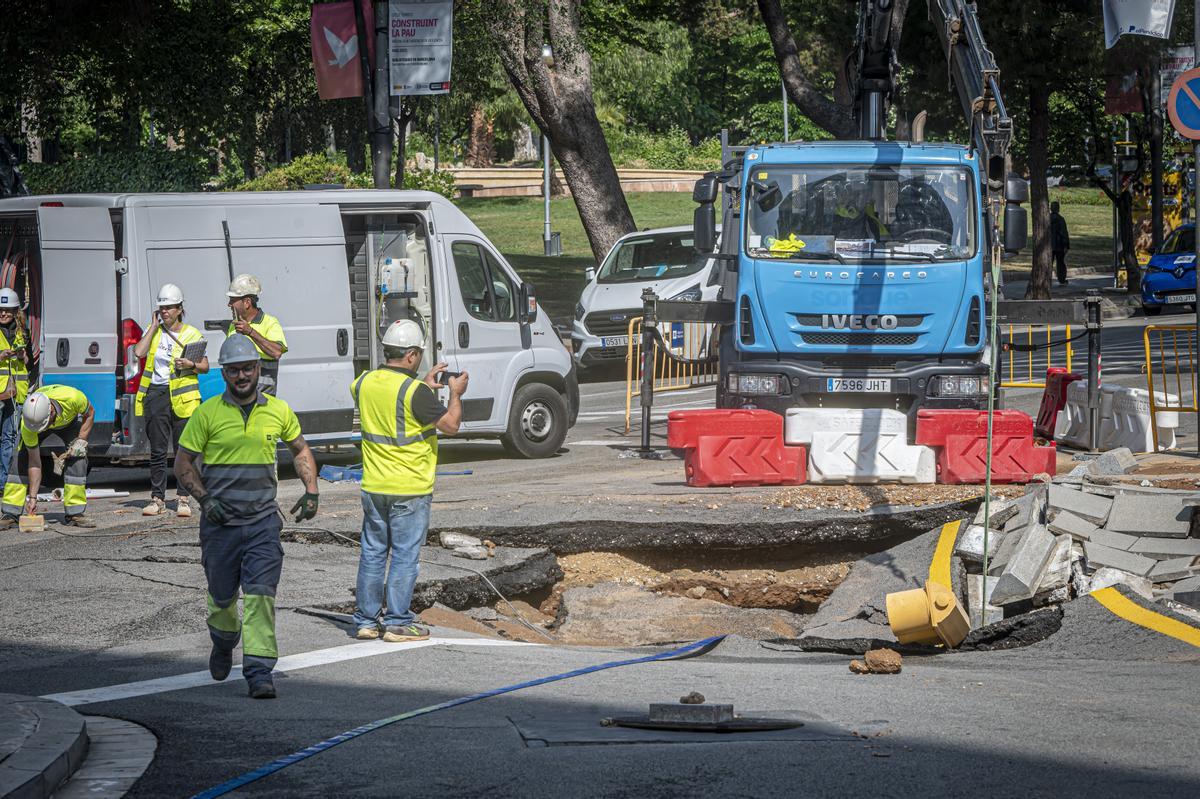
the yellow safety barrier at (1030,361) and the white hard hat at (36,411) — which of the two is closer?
the white hard hat at (36,411)

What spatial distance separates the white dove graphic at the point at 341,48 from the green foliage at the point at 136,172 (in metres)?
10.2

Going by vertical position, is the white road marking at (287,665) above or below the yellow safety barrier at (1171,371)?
below

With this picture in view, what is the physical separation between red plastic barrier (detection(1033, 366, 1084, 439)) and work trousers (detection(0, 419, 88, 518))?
9.46 metres

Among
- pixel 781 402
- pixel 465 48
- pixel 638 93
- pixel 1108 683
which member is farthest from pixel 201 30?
pixel 638 93

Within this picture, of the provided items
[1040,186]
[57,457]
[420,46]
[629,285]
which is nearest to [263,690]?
[57,457]

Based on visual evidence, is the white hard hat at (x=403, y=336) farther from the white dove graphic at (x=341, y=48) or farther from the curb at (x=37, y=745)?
the white dove graphic at (x=341, y=48)

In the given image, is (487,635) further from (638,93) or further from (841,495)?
(638,93)

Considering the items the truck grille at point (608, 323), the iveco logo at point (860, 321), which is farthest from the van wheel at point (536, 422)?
the truck grille at point (608, 323)

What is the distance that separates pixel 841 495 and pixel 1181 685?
550cm

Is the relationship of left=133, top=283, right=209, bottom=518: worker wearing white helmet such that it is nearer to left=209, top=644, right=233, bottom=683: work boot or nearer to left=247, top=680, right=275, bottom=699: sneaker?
left=209, top=644, right=233, bottom=683: work boot

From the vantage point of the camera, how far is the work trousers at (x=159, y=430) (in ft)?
41.8

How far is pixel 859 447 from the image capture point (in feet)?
44.3

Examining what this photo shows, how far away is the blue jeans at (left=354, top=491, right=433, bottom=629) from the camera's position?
8633 millimetres

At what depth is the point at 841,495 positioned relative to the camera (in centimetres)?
1293
